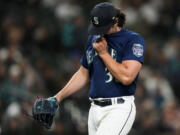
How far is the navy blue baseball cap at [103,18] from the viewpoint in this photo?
5492 mm

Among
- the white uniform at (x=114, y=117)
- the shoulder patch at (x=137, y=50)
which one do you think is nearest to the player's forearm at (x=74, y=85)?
the white uniform at (x=114, y=117)

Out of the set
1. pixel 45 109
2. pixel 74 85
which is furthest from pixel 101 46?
pixel 45 109

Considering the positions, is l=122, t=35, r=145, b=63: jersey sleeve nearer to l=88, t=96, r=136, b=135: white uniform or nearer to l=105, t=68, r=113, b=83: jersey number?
l=105, t=68, r=113, b=83: jersey number

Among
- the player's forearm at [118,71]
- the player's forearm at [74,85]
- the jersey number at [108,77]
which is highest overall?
the player's forearm at [118,71]

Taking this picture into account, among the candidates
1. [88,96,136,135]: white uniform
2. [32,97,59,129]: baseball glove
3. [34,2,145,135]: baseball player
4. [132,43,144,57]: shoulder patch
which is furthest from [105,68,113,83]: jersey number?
[32,97,59,129]: baseball glove

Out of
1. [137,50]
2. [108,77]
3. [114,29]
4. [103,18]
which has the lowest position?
[108,77]

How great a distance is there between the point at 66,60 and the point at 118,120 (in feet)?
20.1

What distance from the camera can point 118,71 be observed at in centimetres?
531

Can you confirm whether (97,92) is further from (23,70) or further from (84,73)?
(23,70)

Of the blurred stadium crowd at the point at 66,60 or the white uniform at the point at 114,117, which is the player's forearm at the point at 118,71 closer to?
the white uniform at the point at 114,117

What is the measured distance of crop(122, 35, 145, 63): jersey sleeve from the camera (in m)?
5.47

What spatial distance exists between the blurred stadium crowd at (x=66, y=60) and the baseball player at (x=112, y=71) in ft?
9.91

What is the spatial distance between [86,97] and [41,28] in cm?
196

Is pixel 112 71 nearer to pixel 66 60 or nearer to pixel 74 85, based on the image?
pixel 74 85
